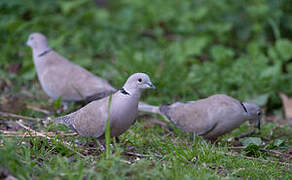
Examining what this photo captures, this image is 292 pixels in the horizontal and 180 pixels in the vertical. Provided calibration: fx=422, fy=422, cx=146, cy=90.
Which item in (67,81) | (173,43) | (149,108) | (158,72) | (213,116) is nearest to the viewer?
(213,116)

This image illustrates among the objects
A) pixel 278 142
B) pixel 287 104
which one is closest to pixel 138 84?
pixel 278 142

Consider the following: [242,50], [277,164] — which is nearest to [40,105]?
[277,164]

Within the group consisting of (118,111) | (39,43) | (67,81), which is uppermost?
(39,43)

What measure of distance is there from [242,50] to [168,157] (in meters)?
5.00

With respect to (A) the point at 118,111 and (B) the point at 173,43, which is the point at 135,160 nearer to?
(A) the point at 118,111

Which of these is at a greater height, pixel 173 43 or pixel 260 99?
pixel 173 43

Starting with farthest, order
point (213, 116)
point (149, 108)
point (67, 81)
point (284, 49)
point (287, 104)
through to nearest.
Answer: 1. point (284, 49)
2. point (287, 104)
3. point (67, 81)
4. point (149, 108)
5. point (213, 116)

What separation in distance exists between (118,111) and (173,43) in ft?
15.7

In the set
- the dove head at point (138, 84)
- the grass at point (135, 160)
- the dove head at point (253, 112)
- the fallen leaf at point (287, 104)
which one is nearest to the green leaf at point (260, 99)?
the fallen leaf at point (287, 104)

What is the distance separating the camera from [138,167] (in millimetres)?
3209

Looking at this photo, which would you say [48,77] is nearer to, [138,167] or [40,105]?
[40,105]

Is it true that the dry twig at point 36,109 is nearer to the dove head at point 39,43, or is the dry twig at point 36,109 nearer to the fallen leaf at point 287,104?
the dove head at point 39,43

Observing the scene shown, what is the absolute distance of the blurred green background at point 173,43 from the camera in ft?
21.9

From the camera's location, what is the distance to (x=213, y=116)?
15.2 ft
